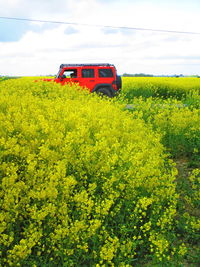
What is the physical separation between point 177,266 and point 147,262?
1.17ft

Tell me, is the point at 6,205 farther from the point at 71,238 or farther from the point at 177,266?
the point at 177,266

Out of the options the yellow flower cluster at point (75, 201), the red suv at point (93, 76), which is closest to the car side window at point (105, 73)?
the red suv at point (93, 76)

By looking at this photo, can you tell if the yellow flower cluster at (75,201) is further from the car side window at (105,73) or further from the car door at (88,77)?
the car side window at (105,73)

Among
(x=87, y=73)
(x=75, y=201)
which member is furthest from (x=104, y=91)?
(x=75, y=201)

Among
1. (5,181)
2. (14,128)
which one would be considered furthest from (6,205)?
(14,128)

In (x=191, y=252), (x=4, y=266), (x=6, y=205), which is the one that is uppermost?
(x=6, y=205)

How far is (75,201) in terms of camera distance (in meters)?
3.94

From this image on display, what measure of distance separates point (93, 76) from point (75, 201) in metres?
13.2

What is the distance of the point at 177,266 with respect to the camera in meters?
3.88

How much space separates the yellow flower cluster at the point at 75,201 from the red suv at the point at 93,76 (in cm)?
1123

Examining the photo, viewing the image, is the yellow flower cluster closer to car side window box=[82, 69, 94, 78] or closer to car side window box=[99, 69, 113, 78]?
car side window box=[82, 69, 94, 78]

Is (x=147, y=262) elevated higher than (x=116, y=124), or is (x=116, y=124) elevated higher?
(x=116, y=124)

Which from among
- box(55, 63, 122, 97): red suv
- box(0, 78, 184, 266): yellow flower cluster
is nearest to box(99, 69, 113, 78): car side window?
box(55, 63, 122, 97): red suv

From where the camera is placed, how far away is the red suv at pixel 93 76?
16562mm
